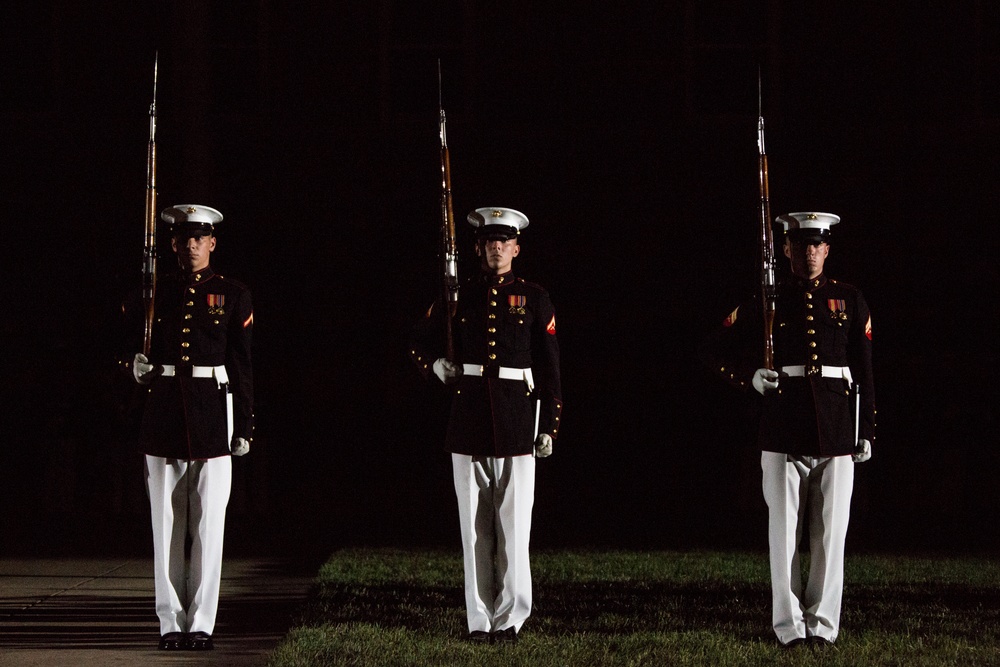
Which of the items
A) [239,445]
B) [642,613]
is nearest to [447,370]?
[239,445]

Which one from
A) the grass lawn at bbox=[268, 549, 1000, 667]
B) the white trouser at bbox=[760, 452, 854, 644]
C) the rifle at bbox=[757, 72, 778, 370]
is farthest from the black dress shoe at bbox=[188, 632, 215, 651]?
the rifle at bbox=[757, 72, 778, 370]

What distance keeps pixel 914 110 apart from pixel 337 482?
7.70m

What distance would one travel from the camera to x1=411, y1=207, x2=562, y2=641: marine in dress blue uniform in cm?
711

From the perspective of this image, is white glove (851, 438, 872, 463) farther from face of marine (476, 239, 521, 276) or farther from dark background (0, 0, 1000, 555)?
dark background (0, 0, 1000, 555)

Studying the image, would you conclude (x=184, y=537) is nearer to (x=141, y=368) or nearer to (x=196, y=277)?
(x=141, y=368)

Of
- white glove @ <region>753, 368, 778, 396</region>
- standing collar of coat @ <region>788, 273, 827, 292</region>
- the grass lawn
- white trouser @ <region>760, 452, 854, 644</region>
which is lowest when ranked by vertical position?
the grass lawn

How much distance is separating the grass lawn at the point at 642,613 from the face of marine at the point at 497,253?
6.56 feet

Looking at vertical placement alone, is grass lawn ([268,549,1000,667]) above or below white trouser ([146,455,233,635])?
below

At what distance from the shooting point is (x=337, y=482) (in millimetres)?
15039

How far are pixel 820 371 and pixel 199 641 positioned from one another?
3.52 metres

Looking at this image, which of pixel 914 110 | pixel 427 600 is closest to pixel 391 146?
pixel 914 110

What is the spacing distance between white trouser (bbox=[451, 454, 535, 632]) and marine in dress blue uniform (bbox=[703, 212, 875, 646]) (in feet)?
4.23

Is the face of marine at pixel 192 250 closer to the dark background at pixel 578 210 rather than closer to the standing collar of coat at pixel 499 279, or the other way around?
the standing collar of coat at pixel 499 279

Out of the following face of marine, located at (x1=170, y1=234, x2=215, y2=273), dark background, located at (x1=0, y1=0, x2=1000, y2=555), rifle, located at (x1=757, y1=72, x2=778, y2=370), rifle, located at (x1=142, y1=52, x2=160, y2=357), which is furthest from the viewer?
dark background, located at (x1=0, y1=0, x2=1000, y2=555)
